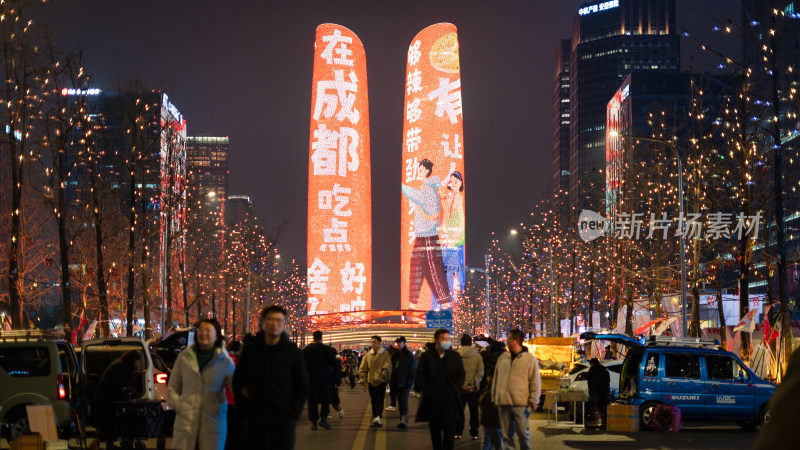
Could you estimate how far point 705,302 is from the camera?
6081 cm

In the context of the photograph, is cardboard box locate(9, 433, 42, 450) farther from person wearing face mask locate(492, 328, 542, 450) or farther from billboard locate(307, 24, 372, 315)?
billboard locate(307, 24, 372, 315)

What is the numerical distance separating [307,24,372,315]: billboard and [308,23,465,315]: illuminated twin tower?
116 mm

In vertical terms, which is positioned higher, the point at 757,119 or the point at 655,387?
the point at 757,119

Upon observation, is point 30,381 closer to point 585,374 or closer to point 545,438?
point 545,438

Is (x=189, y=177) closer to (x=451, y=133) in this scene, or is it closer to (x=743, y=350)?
(x=743, y=350)

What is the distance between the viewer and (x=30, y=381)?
52.9ft

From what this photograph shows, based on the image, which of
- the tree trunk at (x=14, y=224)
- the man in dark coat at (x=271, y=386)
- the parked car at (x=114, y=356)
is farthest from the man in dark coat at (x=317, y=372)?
the tree trunk at (x=14, y=224)

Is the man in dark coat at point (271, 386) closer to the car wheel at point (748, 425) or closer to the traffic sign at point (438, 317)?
the car wheel at point (748, 425)

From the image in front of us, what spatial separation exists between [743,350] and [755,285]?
75758mm

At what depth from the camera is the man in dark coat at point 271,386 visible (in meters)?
8.66

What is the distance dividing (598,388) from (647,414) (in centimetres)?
142

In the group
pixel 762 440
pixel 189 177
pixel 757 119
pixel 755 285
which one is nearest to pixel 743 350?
pixel 757 119

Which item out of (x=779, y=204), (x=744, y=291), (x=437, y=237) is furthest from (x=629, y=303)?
(x=437, y=237)

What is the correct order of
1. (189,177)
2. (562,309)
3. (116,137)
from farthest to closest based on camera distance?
(562,309)
(116,137)
(189,177)
